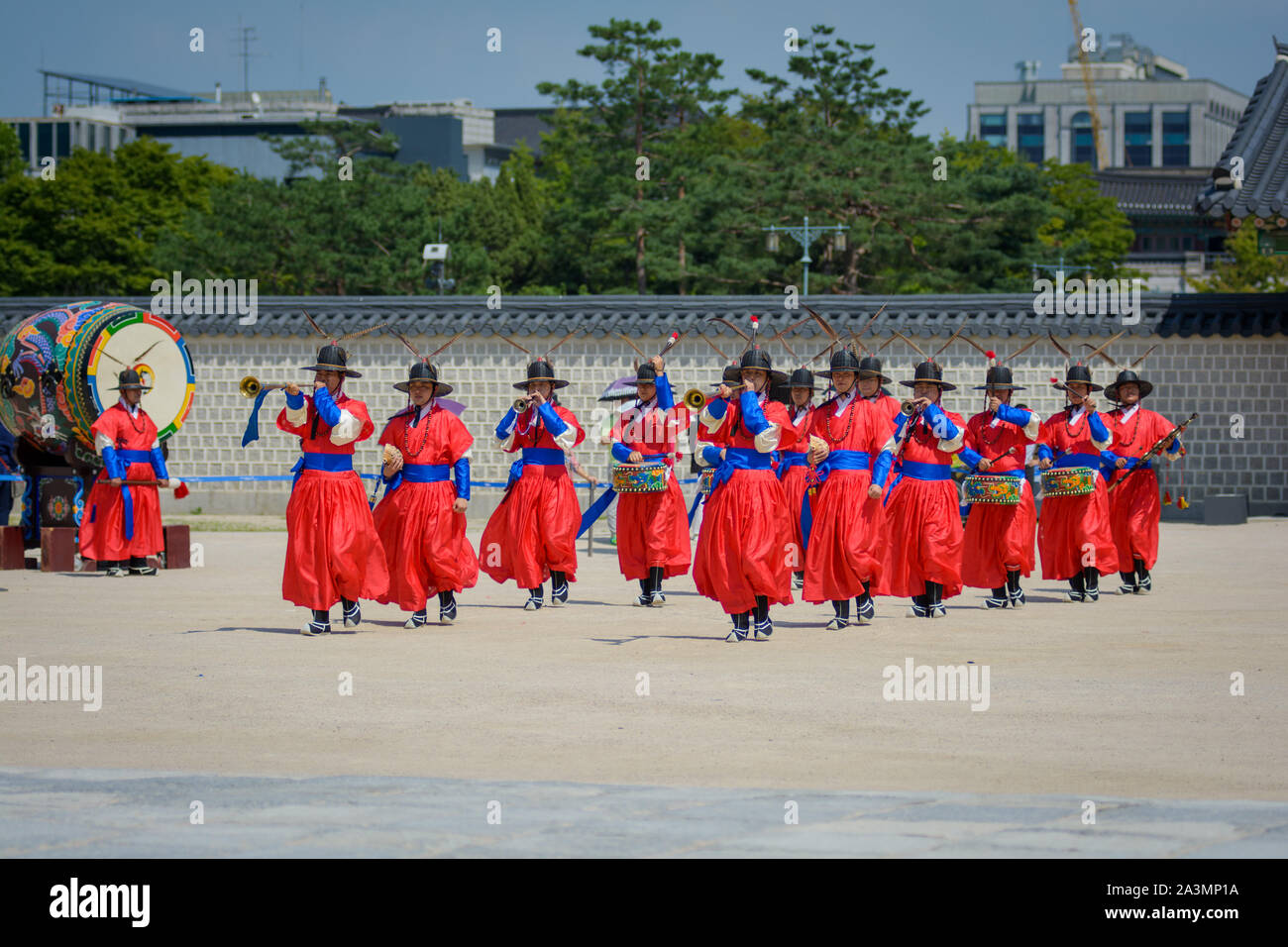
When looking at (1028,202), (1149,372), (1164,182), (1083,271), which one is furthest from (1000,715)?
(1164,182)

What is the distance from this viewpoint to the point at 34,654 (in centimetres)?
905

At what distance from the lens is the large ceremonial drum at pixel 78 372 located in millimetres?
14625

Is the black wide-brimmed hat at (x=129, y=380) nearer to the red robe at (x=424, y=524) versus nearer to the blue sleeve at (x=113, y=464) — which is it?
the blue sleeve at (x=113, y=464)

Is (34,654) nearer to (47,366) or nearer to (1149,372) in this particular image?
(47,366)

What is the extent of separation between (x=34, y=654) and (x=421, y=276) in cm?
2362

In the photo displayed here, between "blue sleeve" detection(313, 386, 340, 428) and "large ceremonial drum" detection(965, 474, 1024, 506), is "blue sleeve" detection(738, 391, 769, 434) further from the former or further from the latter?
"large ceremonial drum" detection(965, 474, 1024, 506)

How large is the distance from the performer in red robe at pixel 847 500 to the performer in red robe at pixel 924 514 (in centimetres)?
24

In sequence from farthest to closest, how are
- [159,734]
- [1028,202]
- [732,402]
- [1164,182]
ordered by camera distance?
[1164,182] < [1028,202] < [732,402] < [159,734]

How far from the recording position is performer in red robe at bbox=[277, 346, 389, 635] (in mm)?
10047

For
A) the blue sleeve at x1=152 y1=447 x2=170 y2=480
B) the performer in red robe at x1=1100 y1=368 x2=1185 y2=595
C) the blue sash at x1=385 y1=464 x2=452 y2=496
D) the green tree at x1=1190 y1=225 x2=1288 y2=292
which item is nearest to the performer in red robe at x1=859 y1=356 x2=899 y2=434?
the performer in red robe at x1=1100 y1=368 x2=1185 y2=595

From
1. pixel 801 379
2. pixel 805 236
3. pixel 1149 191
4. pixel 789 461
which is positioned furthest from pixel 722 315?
pixel 1149 191

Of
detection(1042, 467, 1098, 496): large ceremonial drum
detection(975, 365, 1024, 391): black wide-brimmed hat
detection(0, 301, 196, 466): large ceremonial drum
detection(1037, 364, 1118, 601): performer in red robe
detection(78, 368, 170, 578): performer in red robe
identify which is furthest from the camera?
detection(0, 301, 196, 466): large ceremonial drum

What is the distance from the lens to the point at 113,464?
14.2 m

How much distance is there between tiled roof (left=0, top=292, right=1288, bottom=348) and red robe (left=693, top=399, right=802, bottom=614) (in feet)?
37.4
